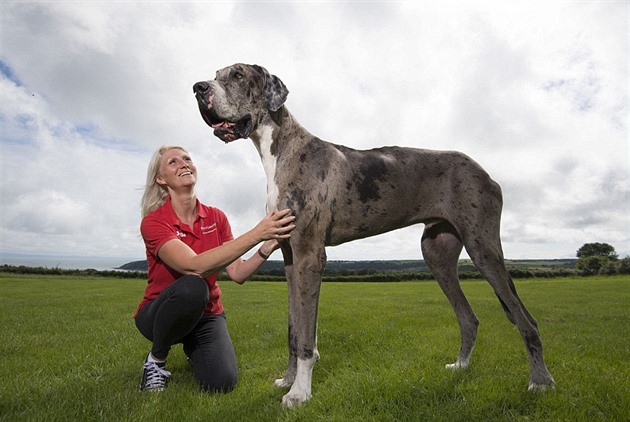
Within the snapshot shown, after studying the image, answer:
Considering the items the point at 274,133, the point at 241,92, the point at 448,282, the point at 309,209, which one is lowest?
the point at 448,282

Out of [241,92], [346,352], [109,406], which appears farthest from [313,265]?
[346,352]

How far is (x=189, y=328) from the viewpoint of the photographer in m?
4.99

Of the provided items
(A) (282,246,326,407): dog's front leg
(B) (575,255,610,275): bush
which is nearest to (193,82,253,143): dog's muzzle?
(A) (282,246,326,407): dog's front leg

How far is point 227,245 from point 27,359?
405 centimetres

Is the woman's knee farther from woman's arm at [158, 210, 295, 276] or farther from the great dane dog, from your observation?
the great dane dog

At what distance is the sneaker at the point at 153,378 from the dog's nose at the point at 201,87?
311 cm

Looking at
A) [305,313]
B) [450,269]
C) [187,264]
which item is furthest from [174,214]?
[450,269]

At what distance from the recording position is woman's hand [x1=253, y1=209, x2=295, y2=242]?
4125mm

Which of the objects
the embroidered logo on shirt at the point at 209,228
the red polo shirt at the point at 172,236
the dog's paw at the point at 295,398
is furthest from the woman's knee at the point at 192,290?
the dog's paw at the point at 295,398

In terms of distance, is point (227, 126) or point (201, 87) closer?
point (201, 87)

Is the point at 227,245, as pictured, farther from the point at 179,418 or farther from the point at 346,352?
the point at 346,352

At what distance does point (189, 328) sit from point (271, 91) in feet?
9.36

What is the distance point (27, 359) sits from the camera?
6180 mm

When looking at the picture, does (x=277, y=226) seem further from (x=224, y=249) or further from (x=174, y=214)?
(x=174, y=214)
